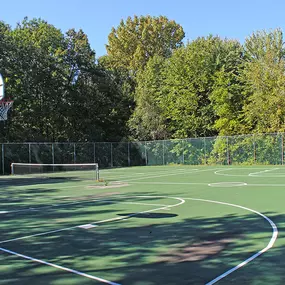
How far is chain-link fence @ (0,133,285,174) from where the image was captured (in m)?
32.7

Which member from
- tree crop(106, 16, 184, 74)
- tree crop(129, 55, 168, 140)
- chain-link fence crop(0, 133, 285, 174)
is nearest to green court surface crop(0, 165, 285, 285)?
chain-link fence crop(0, 133, 285, 174)

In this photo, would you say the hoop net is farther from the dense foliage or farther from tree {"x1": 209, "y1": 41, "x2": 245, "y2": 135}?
tree {"x1": 209, "y1": 41, "x2": 245, "y2": 135}

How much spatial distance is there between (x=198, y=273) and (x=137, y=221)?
381cm

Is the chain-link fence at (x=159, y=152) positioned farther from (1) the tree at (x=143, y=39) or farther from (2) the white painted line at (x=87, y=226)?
(2) the white painted line at (x=87, y=226)

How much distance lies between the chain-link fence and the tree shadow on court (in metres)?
25.1

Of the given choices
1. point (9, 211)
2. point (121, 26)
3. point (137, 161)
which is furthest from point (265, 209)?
point (121, 26)

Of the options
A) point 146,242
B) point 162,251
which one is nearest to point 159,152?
point 146,242

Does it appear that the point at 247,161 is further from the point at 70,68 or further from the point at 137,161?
the point at 70,68

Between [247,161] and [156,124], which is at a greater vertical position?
[156,124]

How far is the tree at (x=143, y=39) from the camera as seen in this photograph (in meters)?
56.8

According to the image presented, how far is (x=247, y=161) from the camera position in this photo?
33.7 m

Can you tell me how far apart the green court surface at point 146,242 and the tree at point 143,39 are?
1841 inches

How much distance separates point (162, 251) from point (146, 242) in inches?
26.3

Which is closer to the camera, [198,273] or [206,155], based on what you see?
[198,273]
